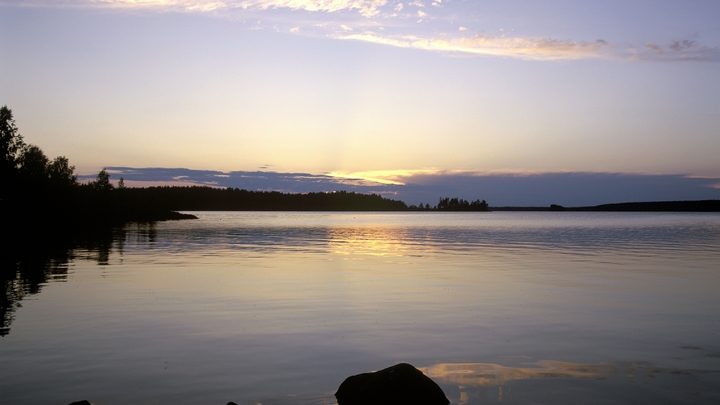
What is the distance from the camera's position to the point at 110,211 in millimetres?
146250

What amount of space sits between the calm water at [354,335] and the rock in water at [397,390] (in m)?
0.84

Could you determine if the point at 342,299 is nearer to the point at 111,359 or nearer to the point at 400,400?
the point at 111,359

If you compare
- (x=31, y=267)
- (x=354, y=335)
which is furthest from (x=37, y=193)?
(x=354, y=335)

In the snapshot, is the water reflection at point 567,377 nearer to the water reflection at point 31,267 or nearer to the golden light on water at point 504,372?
the golden light on water at point 504,372

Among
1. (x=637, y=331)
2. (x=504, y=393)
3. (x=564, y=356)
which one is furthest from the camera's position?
(x=637, y=331)

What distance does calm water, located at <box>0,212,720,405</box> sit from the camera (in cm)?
1073

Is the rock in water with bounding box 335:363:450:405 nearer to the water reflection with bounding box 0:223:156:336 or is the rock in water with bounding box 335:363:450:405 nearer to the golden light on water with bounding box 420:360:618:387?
the golden light on water with bounding box 420:360:618:387

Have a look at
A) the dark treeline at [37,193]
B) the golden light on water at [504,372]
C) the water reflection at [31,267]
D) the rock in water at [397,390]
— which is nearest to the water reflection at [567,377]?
the golden light on water at [504,372]

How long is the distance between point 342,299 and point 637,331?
33.2 feet

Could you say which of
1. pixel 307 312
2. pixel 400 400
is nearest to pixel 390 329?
pixel 307 312

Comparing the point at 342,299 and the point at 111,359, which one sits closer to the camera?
the point at 111,359

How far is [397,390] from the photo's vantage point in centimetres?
939

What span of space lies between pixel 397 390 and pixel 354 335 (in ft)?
19.4

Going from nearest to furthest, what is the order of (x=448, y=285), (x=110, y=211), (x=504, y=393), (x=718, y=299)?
(x=504, y=393) → (x=718, y=299) → (x=448, y=285) → (x=110, y=211)
